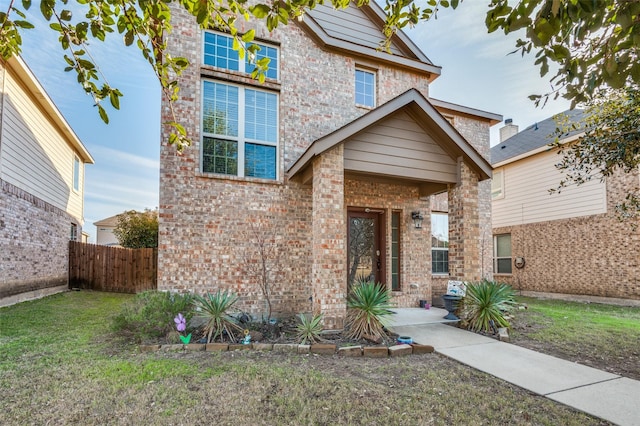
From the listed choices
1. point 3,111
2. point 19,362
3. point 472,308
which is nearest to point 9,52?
point 19,362

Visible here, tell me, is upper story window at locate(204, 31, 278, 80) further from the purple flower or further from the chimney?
the chimney

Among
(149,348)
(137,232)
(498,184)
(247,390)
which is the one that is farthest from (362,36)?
(137,232)

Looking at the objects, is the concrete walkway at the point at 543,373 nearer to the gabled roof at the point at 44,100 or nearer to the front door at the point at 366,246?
the front door at the point at 366,246

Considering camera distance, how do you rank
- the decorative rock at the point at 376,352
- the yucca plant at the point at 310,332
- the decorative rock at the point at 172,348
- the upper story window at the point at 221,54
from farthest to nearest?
the upper story window at the point at 221,54
the yucca plant at the point at 310,332
the decorative rock at the point at 172,348
the decorative rock at the point at 376,352

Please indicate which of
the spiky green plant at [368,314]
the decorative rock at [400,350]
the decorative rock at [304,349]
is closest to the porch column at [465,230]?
the spiky green plant at [368,314]

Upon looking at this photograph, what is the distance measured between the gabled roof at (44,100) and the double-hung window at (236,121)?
3937 millimetres

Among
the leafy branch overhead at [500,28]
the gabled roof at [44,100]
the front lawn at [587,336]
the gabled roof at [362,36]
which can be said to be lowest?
the front lawn at [587,336]

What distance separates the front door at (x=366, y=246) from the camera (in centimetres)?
812

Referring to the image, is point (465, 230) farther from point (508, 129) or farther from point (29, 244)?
point (508, 129)

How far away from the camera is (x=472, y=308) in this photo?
6.32m

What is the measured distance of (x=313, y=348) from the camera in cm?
483

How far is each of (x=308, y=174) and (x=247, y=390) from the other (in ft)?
14.4

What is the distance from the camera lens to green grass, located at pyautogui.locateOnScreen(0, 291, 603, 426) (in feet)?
9.80

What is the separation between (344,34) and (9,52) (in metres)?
7.41
